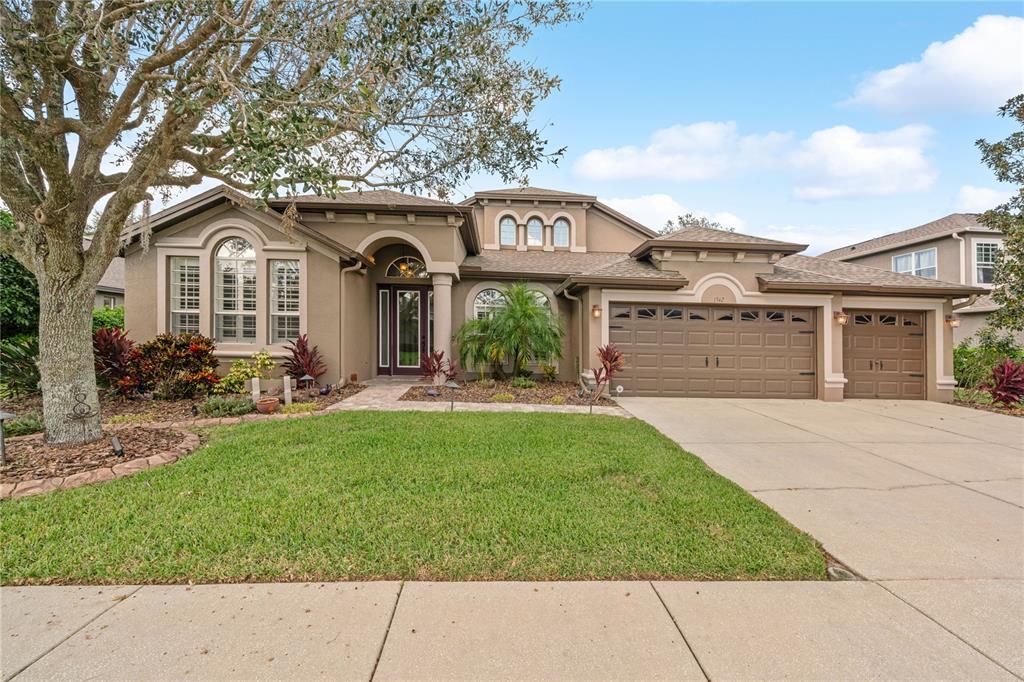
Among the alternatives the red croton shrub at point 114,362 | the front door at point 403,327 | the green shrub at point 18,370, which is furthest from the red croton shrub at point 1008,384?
the green shrub at point 18,370

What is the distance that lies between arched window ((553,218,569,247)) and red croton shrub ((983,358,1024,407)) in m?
12.2

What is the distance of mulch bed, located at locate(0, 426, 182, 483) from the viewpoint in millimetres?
4258

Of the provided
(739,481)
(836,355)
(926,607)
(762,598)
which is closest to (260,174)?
(762,598)

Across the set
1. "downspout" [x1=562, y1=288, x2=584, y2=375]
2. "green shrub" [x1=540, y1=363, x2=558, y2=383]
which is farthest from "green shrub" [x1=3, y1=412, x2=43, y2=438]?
"downspout" [x1=562, y1=288, x2=584, y2=375]

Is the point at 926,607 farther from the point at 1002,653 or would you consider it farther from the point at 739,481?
the point at 739,481

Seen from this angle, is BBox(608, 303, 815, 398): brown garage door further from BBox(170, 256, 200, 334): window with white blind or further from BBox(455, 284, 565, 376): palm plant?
BBox(170, 256, 200, 334): window with white blind

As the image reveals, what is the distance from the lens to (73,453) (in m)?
4.72

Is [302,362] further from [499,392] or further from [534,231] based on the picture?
[534,231]

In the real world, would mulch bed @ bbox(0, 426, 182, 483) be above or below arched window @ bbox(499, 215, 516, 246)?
below

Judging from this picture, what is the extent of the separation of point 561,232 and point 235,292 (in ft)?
37.1

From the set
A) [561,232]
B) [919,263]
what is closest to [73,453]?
[561,232]

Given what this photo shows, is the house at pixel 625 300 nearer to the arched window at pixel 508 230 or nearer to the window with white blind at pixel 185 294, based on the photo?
the window with white blind at pixel 185 294

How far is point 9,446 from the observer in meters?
4.97

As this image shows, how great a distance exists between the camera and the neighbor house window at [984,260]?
16.4m
